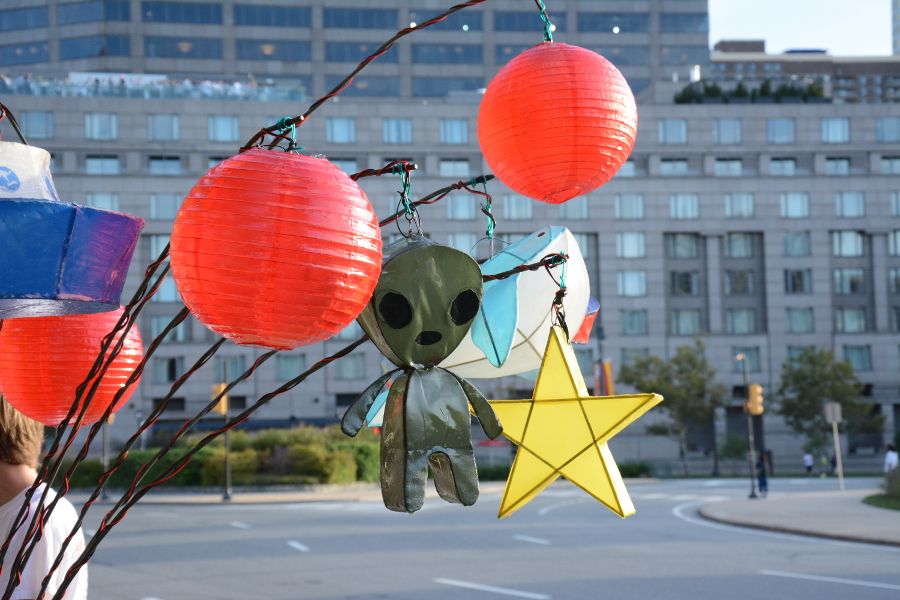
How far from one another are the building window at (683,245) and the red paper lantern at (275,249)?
69825 millimetres

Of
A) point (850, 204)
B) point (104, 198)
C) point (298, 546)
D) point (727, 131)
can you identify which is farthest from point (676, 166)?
point (298, 546)

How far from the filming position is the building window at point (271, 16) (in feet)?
277

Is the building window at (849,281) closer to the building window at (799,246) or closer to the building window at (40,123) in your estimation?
the building window at (799,246)

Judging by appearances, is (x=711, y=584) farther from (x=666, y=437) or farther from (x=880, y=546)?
(x=666, y=437)

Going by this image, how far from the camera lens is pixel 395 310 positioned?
3.46 metres

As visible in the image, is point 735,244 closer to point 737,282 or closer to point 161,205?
point 737,282

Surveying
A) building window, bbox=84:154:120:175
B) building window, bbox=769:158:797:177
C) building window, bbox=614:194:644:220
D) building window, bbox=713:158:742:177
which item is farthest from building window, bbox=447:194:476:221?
building window, bbox=84:154:120:175

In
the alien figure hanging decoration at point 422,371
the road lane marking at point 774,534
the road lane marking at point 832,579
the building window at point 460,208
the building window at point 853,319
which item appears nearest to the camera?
the alien figure hanging decoration at point 422,371

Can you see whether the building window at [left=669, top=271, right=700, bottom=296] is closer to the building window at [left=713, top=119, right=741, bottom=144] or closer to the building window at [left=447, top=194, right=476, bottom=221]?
the building window at [left=713, top=119, right=741, bottom=144]

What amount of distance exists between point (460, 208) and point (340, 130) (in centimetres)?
844

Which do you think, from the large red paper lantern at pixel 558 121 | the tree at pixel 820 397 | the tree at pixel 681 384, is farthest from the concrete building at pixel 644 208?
the large red paper lantern at pixel 558 121

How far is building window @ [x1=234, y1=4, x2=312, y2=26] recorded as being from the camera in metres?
84.3

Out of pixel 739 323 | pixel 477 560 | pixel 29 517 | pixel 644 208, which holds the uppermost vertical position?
pixel 644 208

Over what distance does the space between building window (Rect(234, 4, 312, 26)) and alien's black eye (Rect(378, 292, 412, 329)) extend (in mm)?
84516
